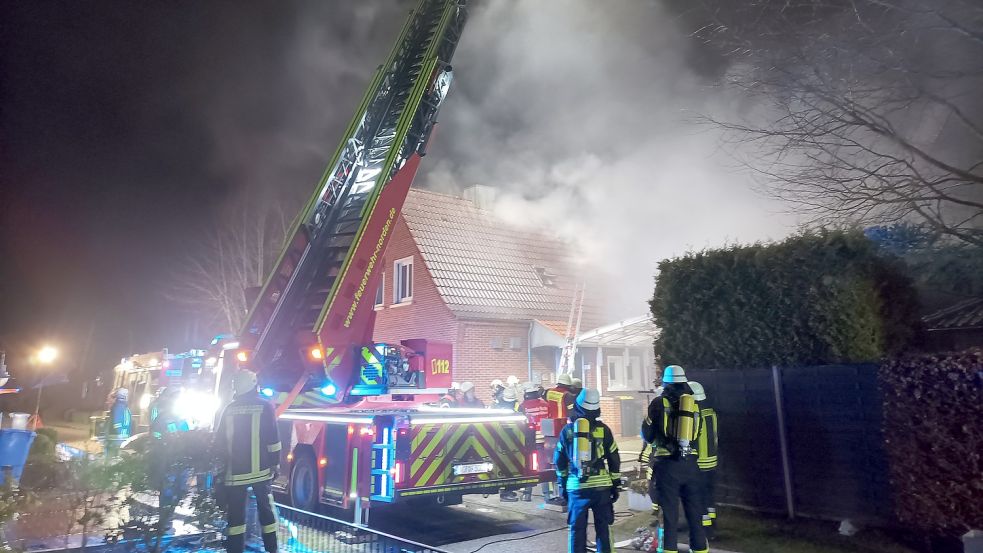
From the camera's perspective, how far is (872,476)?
548cm

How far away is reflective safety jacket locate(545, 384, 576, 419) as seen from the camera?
816 centimetres

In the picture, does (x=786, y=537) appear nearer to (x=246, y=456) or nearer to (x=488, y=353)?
(x=246, y=456)

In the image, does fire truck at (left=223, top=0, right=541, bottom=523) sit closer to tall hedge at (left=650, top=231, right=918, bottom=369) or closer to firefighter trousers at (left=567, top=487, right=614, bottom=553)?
firefighter trousers at (left=567, top=487, right=614, bottom=553)

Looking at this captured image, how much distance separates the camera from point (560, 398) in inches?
321

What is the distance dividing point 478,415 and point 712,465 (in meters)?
2.78

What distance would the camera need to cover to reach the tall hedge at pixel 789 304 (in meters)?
5.89

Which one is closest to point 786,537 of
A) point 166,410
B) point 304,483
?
point 304,483

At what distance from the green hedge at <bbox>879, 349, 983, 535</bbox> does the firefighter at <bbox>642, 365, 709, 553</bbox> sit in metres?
1.60

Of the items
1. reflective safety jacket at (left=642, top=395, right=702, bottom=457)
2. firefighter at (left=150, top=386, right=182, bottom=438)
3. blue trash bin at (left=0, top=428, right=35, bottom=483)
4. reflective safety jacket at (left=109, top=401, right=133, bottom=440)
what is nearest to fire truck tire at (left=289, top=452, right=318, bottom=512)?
firefighter at (left=150, top=386, right=182, bottom=438)

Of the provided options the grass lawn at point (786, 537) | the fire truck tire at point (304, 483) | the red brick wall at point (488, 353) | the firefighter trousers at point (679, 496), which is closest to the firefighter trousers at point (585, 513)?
the firefighter trousers at point (679, 496)

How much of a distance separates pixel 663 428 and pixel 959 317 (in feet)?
18.4

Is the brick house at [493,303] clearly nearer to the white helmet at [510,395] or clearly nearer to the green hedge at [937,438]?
the white helmet at [510,395]

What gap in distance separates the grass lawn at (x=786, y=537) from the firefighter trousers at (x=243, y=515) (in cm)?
357

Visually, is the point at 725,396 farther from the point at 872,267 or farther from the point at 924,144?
the point at 924,144
